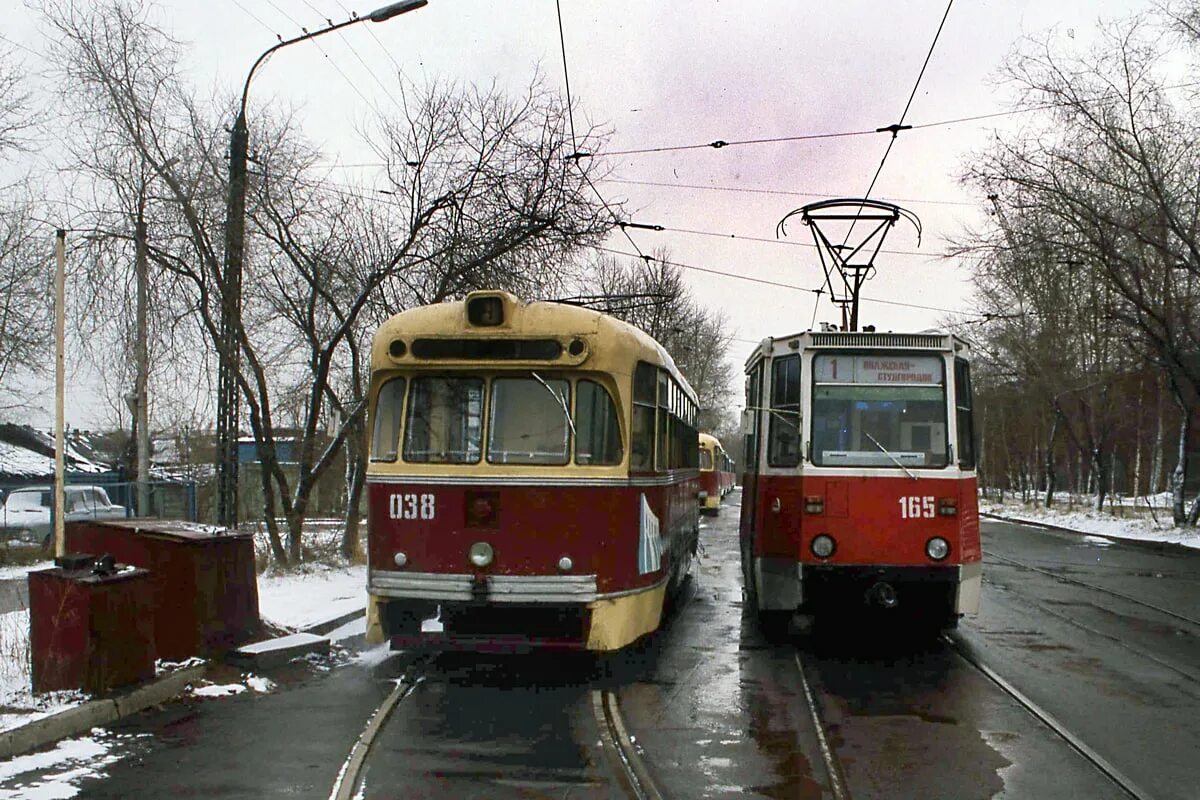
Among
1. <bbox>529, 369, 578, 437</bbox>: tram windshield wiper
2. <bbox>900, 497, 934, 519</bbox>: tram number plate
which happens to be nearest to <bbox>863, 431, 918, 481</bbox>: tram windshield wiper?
<bbox>900, 497, 934, 519</bbox>: tram number plate

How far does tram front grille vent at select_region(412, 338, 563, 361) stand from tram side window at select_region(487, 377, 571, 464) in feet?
0.65

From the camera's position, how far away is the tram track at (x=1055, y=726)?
627 centimetres

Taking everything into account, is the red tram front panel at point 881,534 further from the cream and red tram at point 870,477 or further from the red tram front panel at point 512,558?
the red tram front panel at point 512,558

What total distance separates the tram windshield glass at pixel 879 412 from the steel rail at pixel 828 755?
2593 mm

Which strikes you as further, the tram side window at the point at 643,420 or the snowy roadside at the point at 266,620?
the tram side window at the point at 643,420

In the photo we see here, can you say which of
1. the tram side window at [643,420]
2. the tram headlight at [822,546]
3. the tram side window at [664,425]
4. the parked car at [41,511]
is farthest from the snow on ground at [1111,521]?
the parked car at [41,511]

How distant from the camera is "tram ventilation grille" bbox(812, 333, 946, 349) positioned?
1095cm

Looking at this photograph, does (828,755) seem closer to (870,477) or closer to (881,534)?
(881,534)

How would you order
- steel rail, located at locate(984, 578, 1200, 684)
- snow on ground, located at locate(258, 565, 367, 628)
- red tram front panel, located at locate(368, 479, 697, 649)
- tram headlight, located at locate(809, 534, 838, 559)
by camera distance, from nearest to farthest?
red tram front panel, located at locate(368, 479, 697, 649), steel rail, located at locate(984, 578, 1200, 684), tram headlight, located at locate(809, 534, 838, 559), snow on ground, located at locate(258, 565, 367, 628)

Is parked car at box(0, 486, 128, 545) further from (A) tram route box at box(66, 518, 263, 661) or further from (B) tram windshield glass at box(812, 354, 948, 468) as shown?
(B) tram windshield glass at box(812, 354, 948, 468)

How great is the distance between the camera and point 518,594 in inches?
350

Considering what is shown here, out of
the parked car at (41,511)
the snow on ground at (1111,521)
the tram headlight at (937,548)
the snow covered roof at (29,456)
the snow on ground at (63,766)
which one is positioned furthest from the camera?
the snow covered roof at (29,456)

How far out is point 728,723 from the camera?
Result: 789 cm

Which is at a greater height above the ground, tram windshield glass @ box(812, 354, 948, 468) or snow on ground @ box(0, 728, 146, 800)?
tram windshield glass @ box(812, 354, 948, 468)
